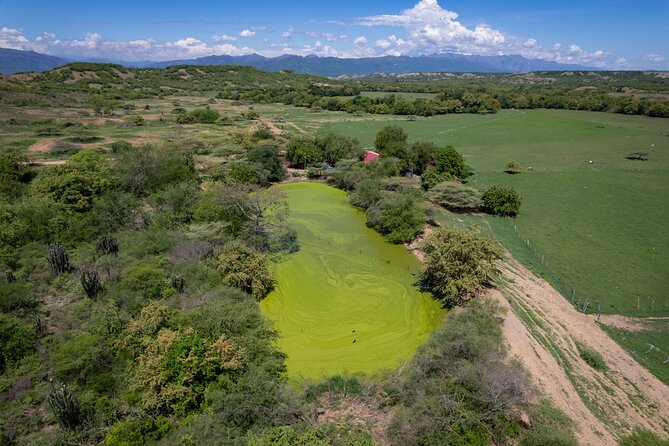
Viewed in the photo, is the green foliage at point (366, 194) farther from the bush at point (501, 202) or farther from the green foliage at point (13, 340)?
the green foliage at point (13, 340)

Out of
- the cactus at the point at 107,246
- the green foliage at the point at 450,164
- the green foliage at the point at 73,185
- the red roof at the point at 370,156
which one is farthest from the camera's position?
the red roof at the point at 370,156

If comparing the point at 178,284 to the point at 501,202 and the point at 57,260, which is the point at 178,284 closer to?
the point at 57,260

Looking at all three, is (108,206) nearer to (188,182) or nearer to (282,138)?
(188,182)

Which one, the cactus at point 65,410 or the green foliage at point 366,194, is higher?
the green foliage at point 366,194

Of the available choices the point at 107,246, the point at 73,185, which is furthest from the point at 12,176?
the point at 107,246

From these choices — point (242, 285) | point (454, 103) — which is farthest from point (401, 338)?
point (454, 103)

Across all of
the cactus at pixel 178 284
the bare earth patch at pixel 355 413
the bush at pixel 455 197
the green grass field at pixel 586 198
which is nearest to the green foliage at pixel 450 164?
the green grass field at pixel 586 198

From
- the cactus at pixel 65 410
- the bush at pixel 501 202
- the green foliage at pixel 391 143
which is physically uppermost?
the green foliage at pixel 391 143
